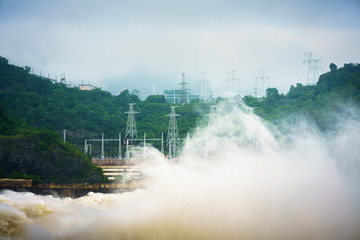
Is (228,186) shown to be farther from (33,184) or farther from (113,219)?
(33,184)

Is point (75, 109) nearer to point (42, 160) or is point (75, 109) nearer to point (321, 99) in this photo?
point (42, 160)

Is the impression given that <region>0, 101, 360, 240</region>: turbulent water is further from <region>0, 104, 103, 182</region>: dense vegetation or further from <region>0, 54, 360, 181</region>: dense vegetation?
<region>0, 54, 360, 181</region>: dense vegetation

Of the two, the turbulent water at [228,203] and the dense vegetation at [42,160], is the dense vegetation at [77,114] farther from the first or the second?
the turbulent water at [228,203]

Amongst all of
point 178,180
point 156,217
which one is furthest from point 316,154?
point 156,217

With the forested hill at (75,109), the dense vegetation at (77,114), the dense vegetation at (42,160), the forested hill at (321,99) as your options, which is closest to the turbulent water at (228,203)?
the dense vegetation at (42,160)

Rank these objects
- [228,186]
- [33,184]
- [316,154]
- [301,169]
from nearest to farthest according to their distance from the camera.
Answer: [228,186]
[301,169]
[316,154]
[33,184]

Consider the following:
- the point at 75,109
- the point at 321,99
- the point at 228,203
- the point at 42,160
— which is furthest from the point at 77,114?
the point at 228,203

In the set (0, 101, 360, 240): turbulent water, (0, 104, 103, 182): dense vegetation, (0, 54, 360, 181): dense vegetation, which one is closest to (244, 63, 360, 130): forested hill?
(0, 54, 360, 181): dense vegetation
